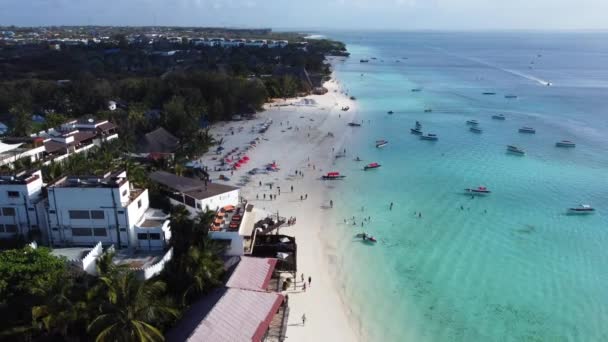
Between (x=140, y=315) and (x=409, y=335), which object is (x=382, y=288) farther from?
(x=140, y=315)

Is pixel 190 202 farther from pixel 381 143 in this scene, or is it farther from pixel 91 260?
pixel 381 143

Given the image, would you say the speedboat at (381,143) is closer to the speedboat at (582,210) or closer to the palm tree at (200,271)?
the speedboat at (582,210)

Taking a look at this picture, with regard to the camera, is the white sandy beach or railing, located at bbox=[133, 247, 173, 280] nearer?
railing, located at bbox=[133, 247, 173, 280]

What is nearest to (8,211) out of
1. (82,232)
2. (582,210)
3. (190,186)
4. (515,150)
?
(82,232)

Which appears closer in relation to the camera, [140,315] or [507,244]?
[140,315]

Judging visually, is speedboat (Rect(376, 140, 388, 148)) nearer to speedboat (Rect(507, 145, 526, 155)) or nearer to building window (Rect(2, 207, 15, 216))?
speedboat (Rect(507, 145, 526, 155))

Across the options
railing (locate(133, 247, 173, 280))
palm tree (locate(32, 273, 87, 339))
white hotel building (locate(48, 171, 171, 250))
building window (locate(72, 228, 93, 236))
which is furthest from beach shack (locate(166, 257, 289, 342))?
building window (locate(72, 228, 93, 236))

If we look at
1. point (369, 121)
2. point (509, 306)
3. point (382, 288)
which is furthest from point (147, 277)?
point (369, 121)
